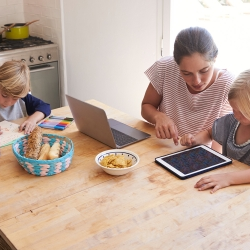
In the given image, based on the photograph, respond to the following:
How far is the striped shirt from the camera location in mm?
2156

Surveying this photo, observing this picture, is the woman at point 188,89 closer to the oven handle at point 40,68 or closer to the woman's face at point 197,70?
the woman's face at point 197,70

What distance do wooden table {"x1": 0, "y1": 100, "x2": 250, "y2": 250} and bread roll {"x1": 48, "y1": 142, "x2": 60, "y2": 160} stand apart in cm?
8

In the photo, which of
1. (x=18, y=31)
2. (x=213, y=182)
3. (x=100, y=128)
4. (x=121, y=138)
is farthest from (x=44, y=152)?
(x=18, y=31)

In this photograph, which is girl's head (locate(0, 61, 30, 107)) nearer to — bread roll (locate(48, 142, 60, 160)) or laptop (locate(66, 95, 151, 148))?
laptop (locate(66, 95, 151, 148))

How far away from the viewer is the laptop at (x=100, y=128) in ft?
6.09

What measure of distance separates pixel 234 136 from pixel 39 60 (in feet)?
7.49

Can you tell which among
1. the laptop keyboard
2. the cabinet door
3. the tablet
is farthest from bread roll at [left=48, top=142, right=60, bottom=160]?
the cabinet door

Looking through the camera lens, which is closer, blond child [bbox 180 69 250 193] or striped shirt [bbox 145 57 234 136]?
blond child [bbox 180 69 250 193]

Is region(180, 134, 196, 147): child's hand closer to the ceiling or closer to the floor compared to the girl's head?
closer to the floor

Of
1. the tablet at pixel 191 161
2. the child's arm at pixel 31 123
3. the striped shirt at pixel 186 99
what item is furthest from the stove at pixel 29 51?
the tablet at pixel 191 161

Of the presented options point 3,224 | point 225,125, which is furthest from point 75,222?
point 225,125

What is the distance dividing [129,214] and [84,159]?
48 centimetres

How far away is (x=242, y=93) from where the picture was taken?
1694 mm

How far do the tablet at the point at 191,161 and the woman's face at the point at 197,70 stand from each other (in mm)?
338
